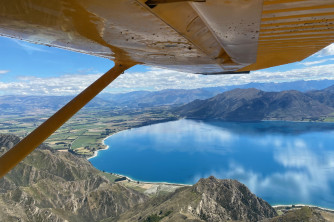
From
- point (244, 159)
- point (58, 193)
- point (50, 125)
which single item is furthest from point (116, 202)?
point (50, 125)

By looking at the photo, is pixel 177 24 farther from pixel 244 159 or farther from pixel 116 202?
pixel 244 159

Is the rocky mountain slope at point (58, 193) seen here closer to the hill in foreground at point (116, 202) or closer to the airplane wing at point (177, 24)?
the hill in foreground at point (116, 202)

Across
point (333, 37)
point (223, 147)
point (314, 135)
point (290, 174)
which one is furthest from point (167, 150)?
point (333, 37)

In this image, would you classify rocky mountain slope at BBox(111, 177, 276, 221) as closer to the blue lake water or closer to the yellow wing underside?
the blue lake water

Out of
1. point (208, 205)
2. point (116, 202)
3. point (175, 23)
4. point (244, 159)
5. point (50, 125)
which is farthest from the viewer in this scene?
point (244, 159)

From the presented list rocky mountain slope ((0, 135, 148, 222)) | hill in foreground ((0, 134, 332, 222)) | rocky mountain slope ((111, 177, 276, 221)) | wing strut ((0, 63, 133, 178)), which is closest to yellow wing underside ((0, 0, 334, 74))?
wing strut ((0, 63, 133, 178))

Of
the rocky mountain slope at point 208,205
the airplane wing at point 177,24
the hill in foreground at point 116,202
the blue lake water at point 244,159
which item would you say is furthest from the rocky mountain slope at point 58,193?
the airplane wing at point 177,24

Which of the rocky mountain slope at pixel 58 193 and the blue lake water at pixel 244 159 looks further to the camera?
the blue lake water at pixel 244 159
